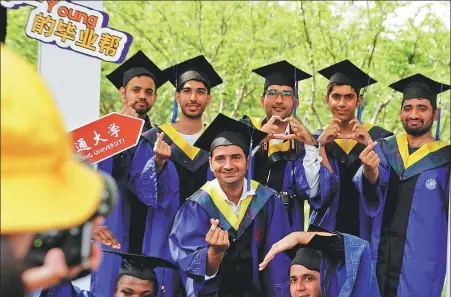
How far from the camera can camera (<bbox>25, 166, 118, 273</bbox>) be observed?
0.98 m

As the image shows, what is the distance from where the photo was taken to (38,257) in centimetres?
99

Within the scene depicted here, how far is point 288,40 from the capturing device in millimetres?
11633

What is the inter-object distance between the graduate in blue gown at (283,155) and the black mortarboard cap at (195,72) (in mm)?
383

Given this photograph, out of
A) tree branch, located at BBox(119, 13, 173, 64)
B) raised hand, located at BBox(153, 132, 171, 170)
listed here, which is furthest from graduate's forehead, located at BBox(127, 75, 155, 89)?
tree branch, located at BBox(119, 13, 173, 64)

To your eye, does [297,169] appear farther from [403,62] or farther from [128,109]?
[403,62]

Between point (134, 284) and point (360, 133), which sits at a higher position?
point (360, 133)

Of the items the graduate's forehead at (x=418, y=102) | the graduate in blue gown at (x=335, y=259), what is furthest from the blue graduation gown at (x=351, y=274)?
the graduate's forehead at (x=418, y=102)

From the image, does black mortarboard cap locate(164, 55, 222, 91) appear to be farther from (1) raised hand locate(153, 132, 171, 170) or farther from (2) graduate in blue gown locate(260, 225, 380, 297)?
(2) graduate in blue gown locate(260, 225, 380, 297)

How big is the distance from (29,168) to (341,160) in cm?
456

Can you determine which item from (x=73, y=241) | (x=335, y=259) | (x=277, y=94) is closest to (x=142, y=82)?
(x=277, y=94)

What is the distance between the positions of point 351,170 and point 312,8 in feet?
21.4

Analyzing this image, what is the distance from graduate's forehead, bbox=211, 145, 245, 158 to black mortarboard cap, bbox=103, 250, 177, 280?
0.68 m

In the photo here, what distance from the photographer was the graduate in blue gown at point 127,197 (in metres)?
5.15

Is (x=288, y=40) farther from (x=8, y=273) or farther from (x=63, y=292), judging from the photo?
(x=8, y=273)
